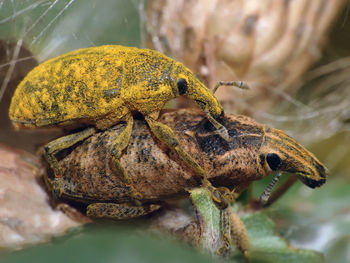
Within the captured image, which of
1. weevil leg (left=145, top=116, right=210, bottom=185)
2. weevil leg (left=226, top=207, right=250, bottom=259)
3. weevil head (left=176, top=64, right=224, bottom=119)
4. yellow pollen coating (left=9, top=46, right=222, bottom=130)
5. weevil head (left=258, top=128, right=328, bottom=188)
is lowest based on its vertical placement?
weevil leg (left=226, top=207, right=250, bottom=259)

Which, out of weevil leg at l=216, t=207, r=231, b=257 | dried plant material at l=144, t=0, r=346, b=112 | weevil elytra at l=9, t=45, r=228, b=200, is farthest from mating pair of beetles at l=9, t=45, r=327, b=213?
dried plant material at l=144, t=0, r=346, b=112

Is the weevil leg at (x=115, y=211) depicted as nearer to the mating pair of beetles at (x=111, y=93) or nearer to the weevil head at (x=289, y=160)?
the mating pair of beetles at (x=111, y=93)

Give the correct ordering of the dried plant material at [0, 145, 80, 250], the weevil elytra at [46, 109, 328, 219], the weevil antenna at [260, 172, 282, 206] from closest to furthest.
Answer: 1. the dried plant material at [0, 145, 80, 250]
2. the weevil elytra at [46, 109, 328, 219]
3. the weevil antenna at [260, 172, 282, 206]

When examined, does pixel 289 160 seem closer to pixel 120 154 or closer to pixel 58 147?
pixel 120 154

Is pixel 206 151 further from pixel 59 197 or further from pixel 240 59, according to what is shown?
pixel 240 59

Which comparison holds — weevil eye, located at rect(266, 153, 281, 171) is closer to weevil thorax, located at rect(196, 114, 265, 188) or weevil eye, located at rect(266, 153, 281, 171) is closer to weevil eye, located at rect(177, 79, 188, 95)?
weevil thorax, located at rect(196, 114, 265, 188)

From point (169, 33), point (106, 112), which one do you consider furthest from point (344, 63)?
point (106, 112)

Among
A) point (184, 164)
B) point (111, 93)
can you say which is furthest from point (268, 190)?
point (111, 93)
